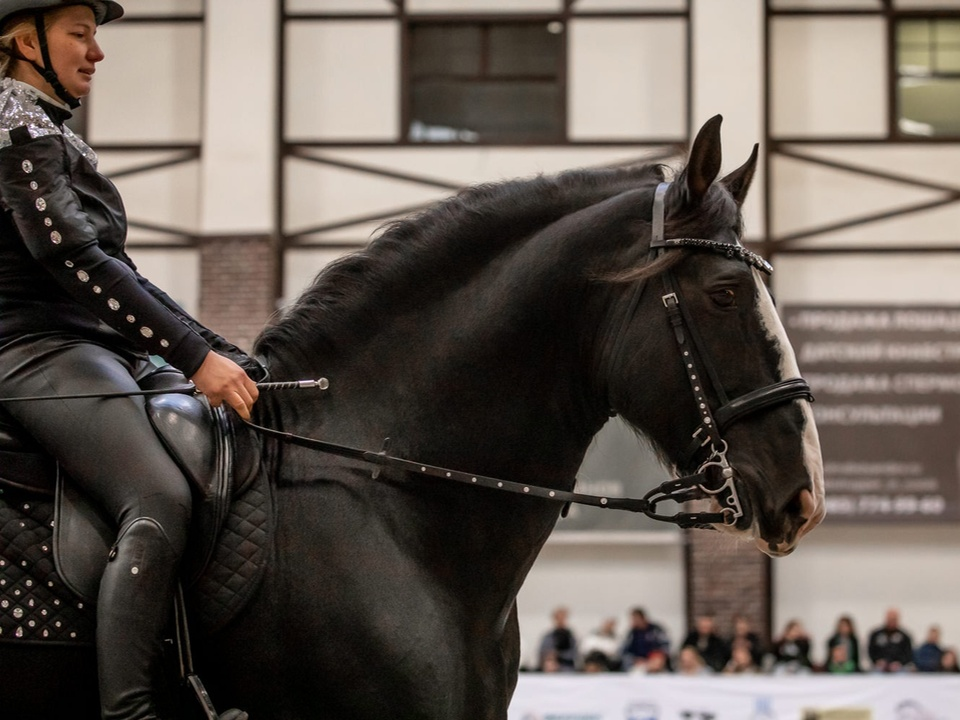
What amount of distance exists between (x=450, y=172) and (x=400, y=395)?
488 inches

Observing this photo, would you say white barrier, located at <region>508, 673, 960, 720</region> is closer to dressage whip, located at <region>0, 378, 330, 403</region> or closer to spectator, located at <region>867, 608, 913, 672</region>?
spectator, located at <region>867, 608, 913, 672</region>

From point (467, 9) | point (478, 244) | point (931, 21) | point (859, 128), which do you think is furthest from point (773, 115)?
point (478, 244)

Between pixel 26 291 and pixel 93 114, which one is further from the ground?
pixel 93 114

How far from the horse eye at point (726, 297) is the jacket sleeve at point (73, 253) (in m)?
1.22

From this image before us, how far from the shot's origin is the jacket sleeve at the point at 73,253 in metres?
2.85

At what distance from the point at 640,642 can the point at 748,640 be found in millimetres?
1123

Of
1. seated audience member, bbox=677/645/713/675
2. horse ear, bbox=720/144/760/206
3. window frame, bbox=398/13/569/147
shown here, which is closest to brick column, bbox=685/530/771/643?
seated audience member, bbox=677/645/713/675

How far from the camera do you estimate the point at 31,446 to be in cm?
297

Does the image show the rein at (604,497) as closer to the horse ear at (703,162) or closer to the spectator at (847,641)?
the horse ear at (703,162)

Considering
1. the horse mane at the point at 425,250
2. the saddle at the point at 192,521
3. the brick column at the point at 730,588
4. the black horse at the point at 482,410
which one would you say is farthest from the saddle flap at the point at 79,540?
the brick column at the point at 730,588

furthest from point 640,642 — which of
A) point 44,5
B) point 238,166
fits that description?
point 44,5

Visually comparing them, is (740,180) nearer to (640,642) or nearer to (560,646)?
(640,642)

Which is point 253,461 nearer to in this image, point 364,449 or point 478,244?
point 364,449

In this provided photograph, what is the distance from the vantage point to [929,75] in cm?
1561
